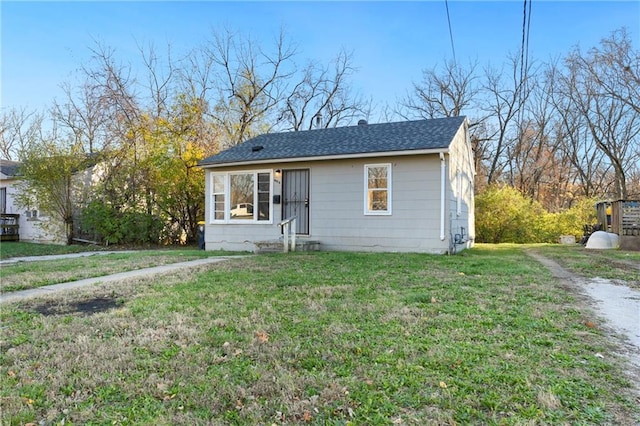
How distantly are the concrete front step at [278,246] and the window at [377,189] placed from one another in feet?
5.63

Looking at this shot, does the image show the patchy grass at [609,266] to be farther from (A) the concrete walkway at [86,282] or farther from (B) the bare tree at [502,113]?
(B) the bare tree at [502,113]

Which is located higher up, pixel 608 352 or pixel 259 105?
pixel 259 105

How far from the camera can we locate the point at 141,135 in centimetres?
1492

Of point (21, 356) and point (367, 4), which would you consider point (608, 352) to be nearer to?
point (21, 356)

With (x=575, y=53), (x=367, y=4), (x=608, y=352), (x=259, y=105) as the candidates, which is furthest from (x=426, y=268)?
(x=575, y=53)

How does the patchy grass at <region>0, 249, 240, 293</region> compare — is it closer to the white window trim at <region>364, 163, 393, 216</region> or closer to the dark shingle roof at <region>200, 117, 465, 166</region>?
the dark shingle roof at <region>200, 117, 465, 166</region>

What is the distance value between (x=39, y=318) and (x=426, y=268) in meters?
5.45

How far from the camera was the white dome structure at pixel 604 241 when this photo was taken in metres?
11.4

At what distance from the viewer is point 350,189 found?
33.4 ft

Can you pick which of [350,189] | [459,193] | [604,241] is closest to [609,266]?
[459,193]

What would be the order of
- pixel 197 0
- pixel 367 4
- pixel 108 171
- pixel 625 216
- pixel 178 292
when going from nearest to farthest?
pixel 178 292
pixel 367 4
pixel 625 216
pixel 197 0
pixel 108 171

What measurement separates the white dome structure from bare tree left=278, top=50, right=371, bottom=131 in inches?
603

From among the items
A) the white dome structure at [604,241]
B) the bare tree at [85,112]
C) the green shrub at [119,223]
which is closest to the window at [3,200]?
the bare tree at [85,112]

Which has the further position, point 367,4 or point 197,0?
point 197,0
